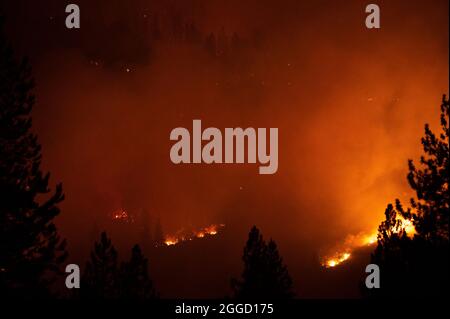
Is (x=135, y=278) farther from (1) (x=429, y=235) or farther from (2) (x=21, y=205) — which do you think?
(1) (x=429, y=235)

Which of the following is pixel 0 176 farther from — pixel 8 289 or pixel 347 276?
pixel 347 276

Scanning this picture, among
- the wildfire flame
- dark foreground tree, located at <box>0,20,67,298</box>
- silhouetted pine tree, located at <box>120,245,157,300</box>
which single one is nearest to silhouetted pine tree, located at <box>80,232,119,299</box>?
silhouetted pine tree, located at <box>120,245,157,300</box>

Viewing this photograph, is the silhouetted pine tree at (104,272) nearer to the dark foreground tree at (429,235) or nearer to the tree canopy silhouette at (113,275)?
the tree canopy silhouette at (113,275)

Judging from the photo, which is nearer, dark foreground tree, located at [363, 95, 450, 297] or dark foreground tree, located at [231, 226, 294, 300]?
dark foreground tree, located at [363, 95, 450, 297]

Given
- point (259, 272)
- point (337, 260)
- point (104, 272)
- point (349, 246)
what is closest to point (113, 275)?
point (104, 272)

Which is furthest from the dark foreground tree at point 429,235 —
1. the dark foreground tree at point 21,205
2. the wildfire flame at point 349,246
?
the wildfire flame at point 349,246

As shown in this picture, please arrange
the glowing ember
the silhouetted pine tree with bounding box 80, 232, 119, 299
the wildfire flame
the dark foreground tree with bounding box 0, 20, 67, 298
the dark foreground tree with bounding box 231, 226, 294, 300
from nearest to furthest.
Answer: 1. the dark foreground tree with bounding box 0, 20, 67, 298
2. the silhouetted pine tree with bounding box 80, 232, 119, 299
3. the dark foreground tree with bounding box 231, 226, 294, 300
4. the wildfire flame
5. the glowing ember

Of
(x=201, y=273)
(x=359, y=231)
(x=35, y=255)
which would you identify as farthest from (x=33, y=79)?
(x=359, y=231)

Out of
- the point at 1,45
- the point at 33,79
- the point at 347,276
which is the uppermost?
the point at 1,45

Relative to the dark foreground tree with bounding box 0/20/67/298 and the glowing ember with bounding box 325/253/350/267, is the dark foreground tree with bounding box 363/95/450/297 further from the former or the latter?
the glowing ember with bounding box 325/253/350/267

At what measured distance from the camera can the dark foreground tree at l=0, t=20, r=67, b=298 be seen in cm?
1574

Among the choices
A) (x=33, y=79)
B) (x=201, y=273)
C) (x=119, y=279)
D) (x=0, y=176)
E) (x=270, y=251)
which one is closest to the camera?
(x=0, y=176)
